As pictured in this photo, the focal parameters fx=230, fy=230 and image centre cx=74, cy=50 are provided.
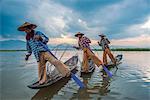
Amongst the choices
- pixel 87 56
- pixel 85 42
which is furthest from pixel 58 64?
pixel 87 56

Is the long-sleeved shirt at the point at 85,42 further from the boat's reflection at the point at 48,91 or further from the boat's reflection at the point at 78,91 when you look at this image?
the boat's reflection at the point at 78,91

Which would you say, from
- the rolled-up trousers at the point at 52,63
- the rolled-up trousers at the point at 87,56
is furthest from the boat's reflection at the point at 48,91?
the rolled-up trousers at the point at 87,56

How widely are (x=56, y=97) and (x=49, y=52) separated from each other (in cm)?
166

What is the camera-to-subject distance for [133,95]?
21.3 feet

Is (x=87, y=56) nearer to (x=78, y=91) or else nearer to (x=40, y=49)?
(x=40, y=49)

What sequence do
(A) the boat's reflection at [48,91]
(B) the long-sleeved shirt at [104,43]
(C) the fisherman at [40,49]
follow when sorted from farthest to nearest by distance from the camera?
(B) the long-sleeved shirt at [104,43] → (C) the fisherman at [40,49] → (A) the boat's reflection at [48,91]

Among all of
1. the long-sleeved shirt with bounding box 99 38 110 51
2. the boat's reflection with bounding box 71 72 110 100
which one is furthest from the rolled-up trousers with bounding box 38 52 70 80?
the long-sleeved shirt with bounding box 99 38 110 51

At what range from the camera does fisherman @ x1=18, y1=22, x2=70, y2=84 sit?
23.6 feet

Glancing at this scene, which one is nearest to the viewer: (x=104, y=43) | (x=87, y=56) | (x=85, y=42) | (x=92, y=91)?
(x=92, y=91)

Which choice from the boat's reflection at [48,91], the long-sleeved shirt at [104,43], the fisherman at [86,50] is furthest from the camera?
the long-sleeved shirt at [104,43]

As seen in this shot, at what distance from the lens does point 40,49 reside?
24.1ft

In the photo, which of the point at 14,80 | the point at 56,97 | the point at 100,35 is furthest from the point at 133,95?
the point at 100,35

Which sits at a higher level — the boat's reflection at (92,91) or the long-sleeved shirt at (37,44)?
the long-sleeved shirt at (37,44)

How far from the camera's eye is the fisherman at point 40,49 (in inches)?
283
